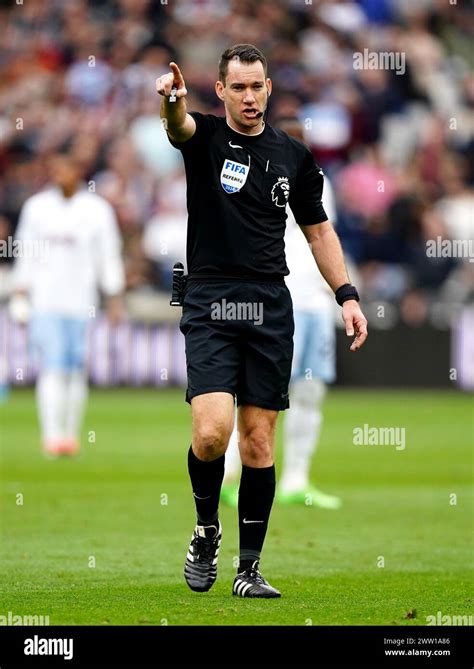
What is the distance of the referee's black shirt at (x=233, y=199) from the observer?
7566mm

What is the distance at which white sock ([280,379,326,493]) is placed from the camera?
40.3ft

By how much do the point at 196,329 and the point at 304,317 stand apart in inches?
189

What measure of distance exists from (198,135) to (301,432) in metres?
5.15

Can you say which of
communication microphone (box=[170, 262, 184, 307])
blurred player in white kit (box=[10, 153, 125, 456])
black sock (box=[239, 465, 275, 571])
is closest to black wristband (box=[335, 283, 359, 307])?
communication microphone (box=[170, 262, 184, 307])

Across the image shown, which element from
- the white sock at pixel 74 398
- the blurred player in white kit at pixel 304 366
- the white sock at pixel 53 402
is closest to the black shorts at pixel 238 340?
the blurred player in white kit at pixel 304 366

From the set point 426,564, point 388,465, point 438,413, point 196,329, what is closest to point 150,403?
point 438,413

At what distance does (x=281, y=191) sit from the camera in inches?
302

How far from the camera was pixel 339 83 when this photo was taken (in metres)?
25.5

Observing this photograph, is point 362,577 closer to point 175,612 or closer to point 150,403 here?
point 175,612

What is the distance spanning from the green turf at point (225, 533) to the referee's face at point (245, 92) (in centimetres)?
231

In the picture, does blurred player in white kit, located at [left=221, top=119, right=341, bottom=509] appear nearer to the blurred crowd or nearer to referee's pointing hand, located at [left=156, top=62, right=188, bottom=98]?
referee's pointing hand, located at [left=156, top=62, right=188, bottom=98]

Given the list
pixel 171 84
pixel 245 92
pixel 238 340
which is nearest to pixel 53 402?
pixel 238 340

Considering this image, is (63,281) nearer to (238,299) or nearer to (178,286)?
(178,286)

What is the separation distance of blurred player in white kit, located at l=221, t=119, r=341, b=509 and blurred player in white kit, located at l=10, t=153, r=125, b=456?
369cm
